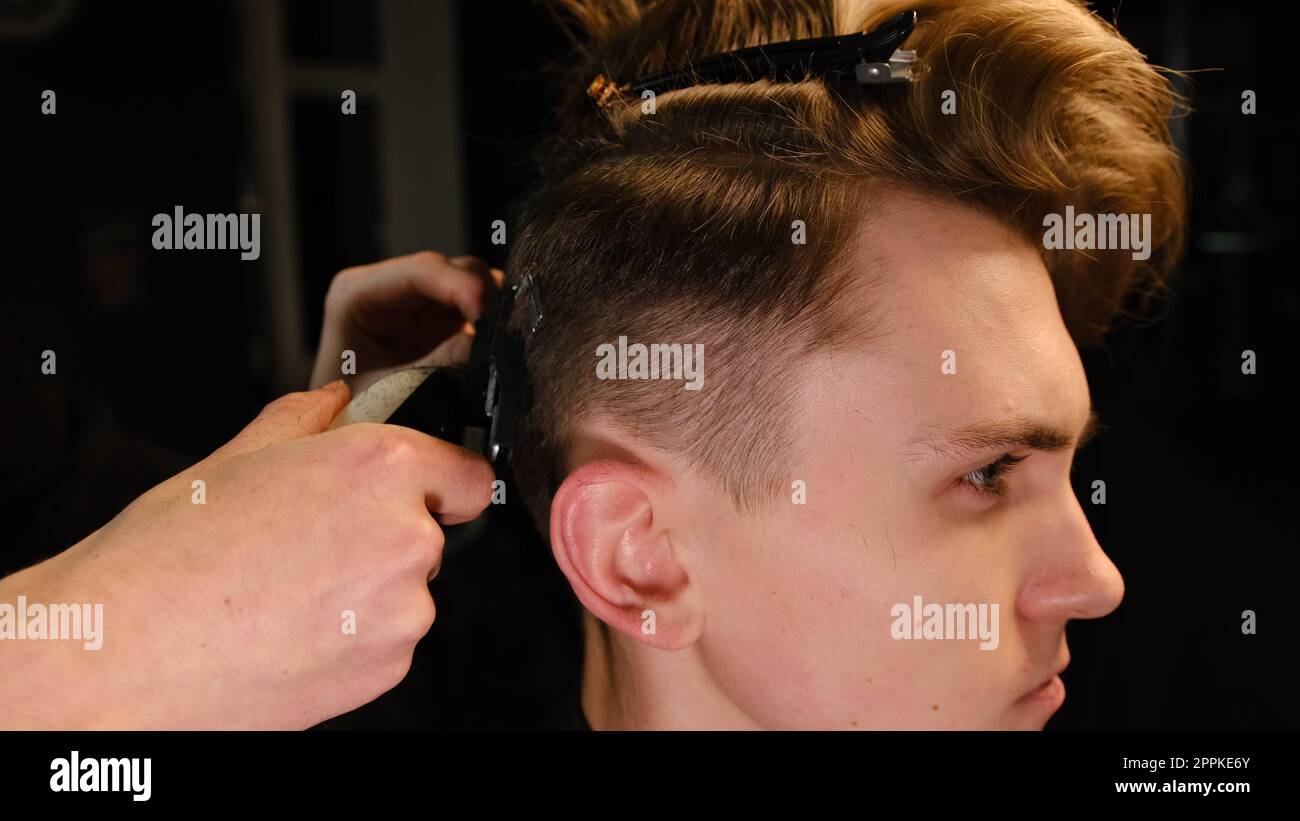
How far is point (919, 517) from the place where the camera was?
966 millimetres

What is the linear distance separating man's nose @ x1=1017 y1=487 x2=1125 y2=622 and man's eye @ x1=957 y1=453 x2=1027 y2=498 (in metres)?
0.06

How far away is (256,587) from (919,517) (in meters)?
0.61

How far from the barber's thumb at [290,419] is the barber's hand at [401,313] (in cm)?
20

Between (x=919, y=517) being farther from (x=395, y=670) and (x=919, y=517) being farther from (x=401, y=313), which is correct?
(x=401, y=313)

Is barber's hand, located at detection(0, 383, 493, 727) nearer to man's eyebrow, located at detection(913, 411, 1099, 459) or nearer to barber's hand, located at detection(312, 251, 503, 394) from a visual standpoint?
barber's hand, located at detection(312, 251, 503, 394)

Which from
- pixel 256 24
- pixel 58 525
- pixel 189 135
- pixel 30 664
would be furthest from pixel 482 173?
pixel 30 664

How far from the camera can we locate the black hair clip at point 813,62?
102 cm

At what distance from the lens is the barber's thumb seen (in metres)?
0.94

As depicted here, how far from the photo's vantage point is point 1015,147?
106 cm
